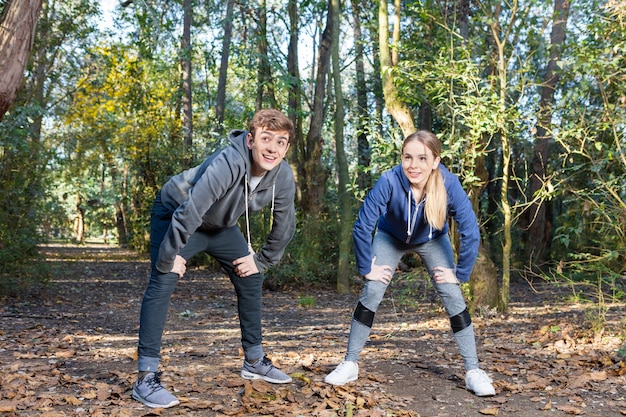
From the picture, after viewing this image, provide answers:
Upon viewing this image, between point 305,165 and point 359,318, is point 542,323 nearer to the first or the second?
Result: point 359,318

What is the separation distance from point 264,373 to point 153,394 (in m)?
0.88

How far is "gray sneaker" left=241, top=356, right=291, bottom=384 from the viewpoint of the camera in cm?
464

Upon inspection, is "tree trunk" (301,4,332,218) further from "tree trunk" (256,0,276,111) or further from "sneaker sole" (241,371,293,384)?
"sneaker sole" (241,371,293,384)

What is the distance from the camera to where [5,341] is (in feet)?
21.5

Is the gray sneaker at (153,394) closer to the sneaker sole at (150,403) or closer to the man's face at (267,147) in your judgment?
the sneaker sole at (150,403)

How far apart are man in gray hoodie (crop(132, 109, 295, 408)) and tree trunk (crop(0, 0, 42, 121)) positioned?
2832 millimetres

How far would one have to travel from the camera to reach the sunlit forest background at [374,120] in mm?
8023

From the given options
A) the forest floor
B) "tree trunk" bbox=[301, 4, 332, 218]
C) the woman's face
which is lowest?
the forest floor

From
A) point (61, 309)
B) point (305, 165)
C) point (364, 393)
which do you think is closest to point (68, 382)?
point (364, 393)

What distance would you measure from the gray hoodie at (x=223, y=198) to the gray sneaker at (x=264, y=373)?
696 millimetres

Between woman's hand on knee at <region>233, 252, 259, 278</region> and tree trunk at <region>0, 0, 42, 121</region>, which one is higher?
tree trunk at <region>0, 0, 42, 121</region>

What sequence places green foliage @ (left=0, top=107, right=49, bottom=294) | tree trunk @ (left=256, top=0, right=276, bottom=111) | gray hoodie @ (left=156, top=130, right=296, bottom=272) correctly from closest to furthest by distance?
gray hoodie @ (left=156, top=130, right=296, bottom=272) → green foliage @ (left=0, top=107, right=49, bottom=294) → tree trunk @ (left=256, top=0, right=276, bottom=111)

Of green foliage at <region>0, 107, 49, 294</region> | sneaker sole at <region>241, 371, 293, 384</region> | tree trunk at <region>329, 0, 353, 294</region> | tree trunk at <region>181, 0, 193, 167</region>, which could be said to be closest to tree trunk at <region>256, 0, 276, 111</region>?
tree trunk at <region>329, 0, 353, 294</region>

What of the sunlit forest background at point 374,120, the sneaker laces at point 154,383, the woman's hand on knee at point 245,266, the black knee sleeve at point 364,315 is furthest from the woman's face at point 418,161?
the sunlit forest background at point 374,120
